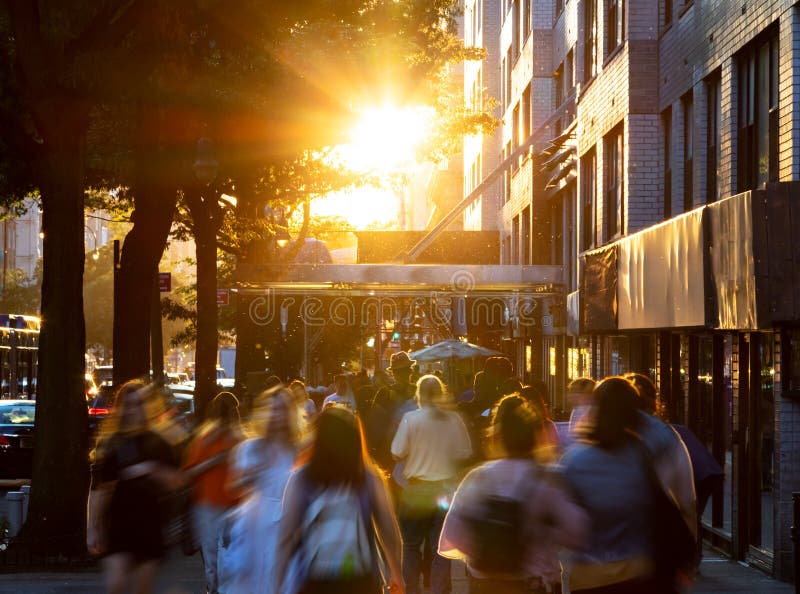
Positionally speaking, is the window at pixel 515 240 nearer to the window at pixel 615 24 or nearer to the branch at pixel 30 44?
the window at pixel 615 24

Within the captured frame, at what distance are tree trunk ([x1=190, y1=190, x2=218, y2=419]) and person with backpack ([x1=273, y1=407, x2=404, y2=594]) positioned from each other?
20.2 m

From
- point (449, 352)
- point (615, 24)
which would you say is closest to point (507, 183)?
point (449, 352)

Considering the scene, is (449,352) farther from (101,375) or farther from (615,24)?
(101,375)

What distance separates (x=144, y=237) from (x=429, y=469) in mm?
6999

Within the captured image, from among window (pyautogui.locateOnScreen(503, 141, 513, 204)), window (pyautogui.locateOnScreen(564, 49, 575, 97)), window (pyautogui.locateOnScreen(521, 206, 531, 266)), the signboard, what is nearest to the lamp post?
the signboard

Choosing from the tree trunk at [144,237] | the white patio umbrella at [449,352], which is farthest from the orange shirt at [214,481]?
the white patio umbrella at [449,352]

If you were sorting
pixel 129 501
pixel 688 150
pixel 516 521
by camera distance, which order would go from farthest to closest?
pixel 688 150
pixel 129 501
pixel 516 521

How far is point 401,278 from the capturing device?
29.3 metres

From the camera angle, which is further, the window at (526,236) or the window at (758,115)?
the window at (526,236)

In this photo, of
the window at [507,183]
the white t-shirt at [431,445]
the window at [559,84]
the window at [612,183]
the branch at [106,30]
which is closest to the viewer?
the white t-shirt at [431,445]

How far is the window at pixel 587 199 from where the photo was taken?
24.4 metres

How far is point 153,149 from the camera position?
16547 mm

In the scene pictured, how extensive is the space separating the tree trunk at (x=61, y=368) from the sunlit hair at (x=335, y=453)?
8575 mm

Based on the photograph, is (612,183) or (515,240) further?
(515,240)
